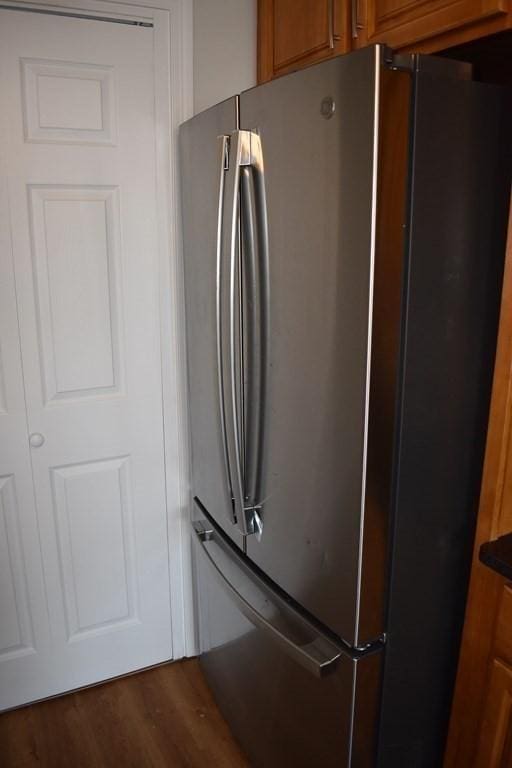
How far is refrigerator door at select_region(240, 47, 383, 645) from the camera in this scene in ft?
3.38

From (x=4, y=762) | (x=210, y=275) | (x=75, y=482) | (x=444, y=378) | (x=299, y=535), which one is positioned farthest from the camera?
(x=75, y=482)

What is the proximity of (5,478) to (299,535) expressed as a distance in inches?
38.4

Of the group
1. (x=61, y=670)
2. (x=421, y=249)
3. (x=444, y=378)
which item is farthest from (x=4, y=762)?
(x=421, y=249)

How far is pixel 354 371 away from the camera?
43.3 inches

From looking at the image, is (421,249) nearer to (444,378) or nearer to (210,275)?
(444,378)

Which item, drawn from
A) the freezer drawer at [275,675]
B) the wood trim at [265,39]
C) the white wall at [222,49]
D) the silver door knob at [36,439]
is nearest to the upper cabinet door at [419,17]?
the wood trim at [265,39]

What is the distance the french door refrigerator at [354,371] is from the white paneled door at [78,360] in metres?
0.32

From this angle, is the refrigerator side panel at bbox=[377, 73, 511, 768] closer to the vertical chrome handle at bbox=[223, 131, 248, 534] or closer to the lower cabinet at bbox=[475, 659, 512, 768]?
the lower cabinet at bbox=[475, 659, 512, 768]

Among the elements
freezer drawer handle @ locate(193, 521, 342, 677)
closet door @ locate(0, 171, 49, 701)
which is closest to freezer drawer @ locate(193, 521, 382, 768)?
freezer drawer handle @ locate(193, 521, 342, 677)

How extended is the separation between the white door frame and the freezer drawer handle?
0.30 m

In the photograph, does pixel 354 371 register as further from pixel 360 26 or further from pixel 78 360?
pixel 78 360

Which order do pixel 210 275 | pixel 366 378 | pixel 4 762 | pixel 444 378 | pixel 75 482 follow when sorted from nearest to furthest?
pixel 366 378 → pixel 444 378 → pixel 210 275 → pixel 4 762 → pixel 75 482

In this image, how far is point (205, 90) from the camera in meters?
1.81

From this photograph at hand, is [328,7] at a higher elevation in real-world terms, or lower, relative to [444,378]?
Result: higher
